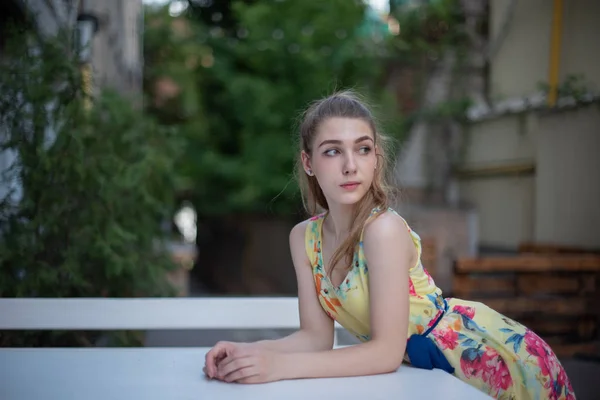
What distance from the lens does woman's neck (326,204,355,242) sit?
5.45ft

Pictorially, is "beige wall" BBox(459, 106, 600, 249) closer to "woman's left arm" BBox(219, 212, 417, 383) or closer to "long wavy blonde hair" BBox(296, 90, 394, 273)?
"long wavy blonde hair" BBox(296, 90, 394, 273)

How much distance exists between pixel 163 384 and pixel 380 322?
500 millimetres

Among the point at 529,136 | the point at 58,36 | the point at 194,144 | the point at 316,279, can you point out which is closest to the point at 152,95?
the point at 194,144

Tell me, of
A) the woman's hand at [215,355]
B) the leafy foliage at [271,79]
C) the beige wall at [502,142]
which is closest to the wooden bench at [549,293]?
the beige wall at [502,142]

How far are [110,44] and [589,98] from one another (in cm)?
511

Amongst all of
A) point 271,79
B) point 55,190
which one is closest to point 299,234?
point 55,190

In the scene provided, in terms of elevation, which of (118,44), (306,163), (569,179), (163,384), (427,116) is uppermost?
(118,44)

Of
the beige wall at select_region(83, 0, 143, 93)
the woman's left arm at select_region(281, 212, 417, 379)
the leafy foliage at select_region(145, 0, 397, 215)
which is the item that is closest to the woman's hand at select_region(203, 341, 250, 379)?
the woman's left arm at select_region(281, 212, 417, 379)

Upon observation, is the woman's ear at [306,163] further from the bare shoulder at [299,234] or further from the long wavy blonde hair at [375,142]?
the bare shoulder at [299,234]

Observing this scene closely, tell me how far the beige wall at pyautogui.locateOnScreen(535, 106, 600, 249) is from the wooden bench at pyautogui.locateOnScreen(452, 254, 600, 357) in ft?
2.59

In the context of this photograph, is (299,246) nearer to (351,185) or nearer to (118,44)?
(351,185)

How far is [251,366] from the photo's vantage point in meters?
1.37

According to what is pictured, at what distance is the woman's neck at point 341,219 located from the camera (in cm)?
166

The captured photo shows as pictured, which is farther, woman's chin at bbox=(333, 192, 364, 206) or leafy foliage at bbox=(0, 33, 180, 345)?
leafy foliage at bbox=(0, 33, 180, 345)
